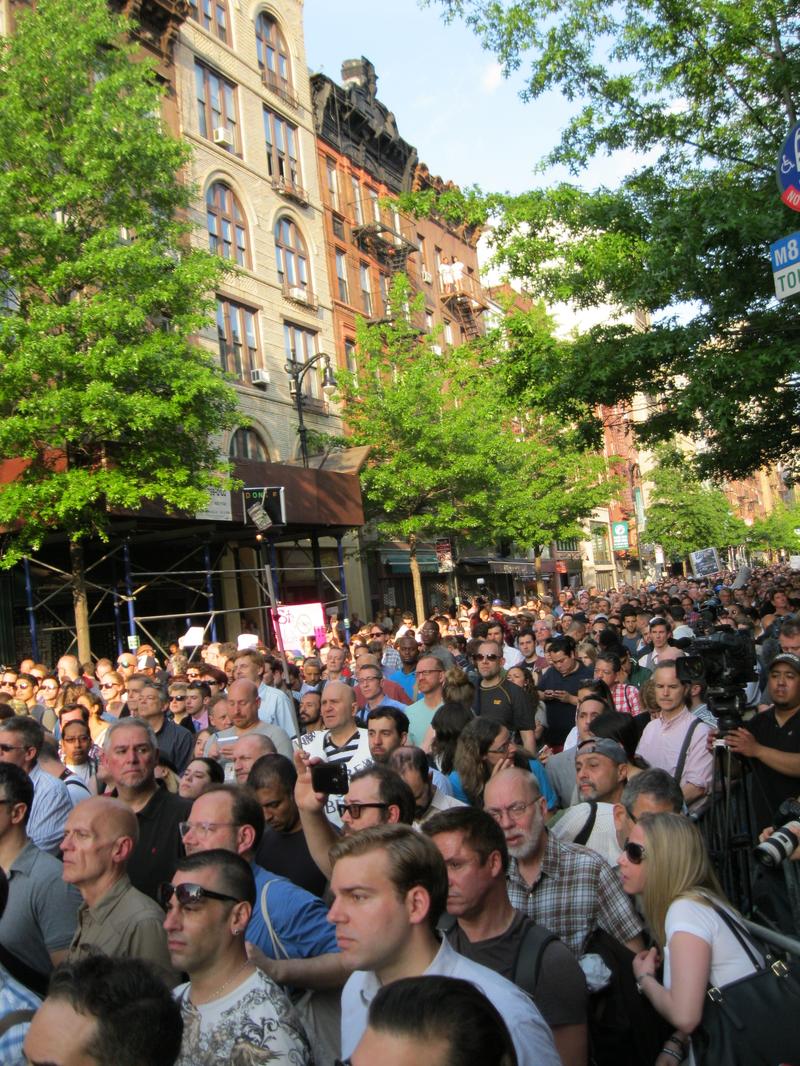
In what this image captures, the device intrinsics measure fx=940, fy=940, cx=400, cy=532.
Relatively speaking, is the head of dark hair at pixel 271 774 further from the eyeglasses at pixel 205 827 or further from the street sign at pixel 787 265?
the street sign at pixel 787 265

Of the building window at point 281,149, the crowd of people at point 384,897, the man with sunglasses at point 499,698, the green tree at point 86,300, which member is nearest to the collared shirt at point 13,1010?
the crowd of people at point 384,897

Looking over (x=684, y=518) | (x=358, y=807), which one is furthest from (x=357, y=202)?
(x=684, y=518)

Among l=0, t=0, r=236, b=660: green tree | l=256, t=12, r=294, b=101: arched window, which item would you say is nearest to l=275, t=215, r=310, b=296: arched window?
l=256, t=12, r=294, b=101: arched window

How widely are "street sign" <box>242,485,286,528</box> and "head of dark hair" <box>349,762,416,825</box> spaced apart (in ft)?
57.8

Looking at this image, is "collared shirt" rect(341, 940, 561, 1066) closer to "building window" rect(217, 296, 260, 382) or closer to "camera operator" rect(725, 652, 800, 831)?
Result: "camera operator" rect(725, 652, 800, 831)

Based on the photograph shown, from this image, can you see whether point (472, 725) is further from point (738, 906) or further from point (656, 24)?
point (656, 24)

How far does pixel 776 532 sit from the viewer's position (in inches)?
3981

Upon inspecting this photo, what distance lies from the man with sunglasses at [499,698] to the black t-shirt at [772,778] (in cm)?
246

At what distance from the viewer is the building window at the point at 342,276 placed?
33.5 m

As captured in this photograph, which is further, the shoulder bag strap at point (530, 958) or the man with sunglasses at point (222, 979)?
the shoulder bag strap at point (530, 958)

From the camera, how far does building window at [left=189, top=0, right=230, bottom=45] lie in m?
26.9

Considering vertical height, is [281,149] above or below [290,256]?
above

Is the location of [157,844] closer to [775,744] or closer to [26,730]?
[26,730]

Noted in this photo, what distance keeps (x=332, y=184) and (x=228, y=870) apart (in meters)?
33.9
